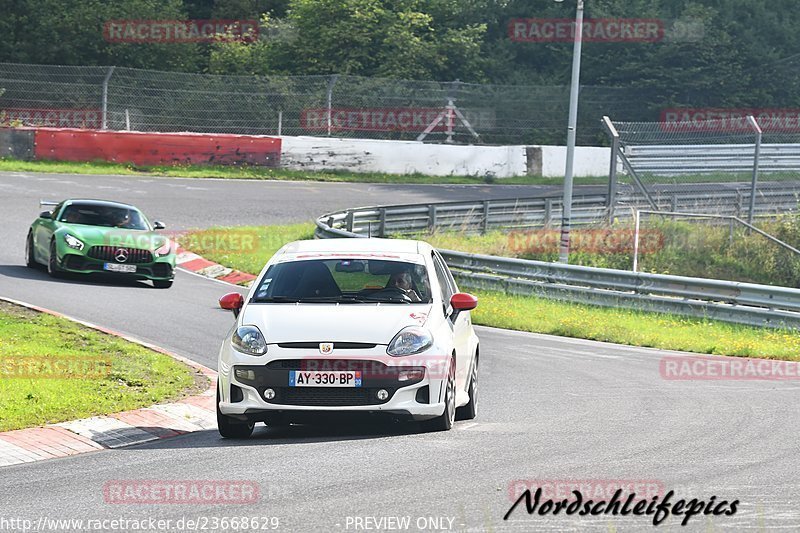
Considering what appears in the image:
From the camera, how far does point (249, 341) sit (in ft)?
30.7

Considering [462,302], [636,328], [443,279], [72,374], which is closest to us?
[462,302]

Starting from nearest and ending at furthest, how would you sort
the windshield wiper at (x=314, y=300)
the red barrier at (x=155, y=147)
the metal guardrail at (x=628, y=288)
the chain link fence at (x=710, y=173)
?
the windshield wiper at (x=314, y=300) → the metal guardrail at (x=628, y=288) → the chain link fence at (x=710, y=173) → the red barrier at (x=155, y=147)

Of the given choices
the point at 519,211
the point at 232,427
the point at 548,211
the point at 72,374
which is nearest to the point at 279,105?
the point at 519,211

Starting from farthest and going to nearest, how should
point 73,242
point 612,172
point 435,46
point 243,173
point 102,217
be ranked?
point 435,46 < point 243,173 < point 612,172 < point 102,217 < point 73,242

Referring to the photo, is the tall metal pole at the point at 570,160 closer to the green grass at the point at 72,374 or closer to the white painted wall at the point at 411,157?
the green grass at the point at 72,374

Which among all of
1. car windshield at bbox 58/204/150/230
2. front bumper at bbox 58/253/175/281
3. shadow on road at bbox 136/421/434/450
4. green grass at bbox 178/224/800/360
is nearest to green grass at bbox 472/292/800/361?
green grass at bbox 178/224/800/360

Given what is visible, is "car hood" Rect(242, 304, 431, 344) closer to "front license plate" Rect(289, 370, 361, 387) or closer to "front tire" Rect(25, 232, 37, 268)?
"front license plate" Rect(289, 370, 361, 387)

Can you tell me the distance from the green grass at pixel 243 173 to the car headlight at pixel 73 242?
592 inches

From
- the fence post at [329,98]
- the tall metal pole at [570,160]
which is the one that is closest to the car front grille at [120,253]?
the tall metal pole at [570,160]

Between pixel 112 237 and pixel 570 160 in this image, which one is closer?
pixel 112 237

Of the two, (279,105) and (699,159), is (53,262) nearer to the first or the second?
(699,159)

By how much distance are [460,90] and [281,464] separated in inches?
1300

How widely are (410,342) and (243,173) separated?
27971mm

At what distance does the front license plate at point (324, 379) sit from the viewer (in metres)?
9.13
